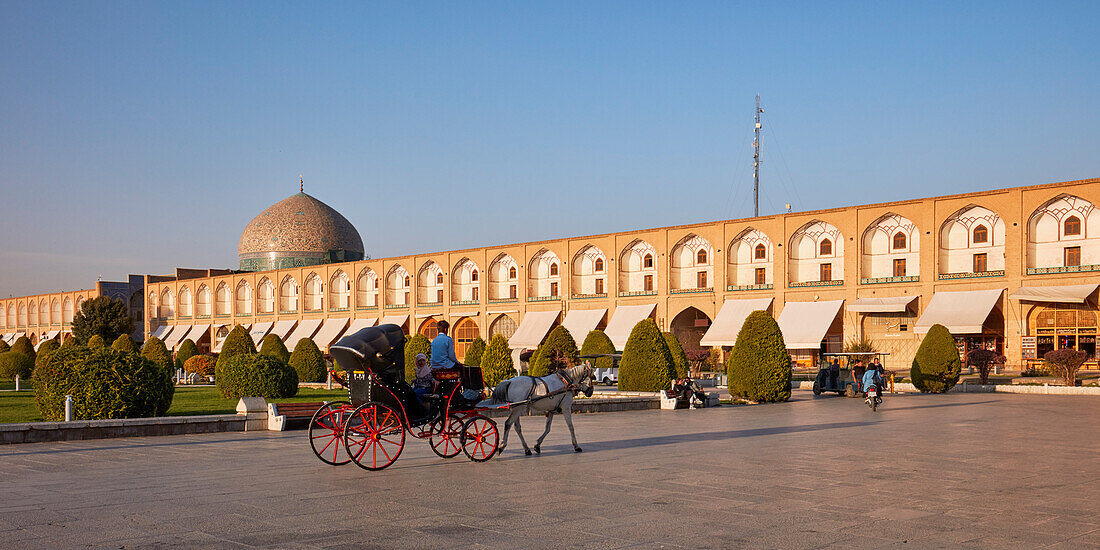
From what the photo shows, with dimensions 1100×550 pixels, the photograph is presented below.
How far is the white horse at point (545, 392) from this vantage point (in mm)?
9367

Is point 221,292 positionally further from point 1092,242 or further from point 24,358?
point 1092,242

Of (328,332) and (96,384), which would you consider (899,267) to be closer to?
(96,384)

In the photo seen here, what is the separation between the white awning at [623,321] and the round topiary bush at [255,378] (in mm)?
22786

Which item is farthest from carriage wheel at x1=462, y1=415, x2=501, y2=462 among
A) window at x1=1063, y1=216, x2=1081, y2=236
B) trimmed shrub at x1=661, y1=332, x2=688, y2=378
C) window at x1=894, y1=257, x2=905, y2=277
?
window at x1=894, y1=257, x2=905, y2=277

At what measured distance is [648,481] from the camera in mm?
7457

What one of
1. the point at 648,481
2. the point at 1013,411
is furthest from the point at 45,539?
the point at 1013,411

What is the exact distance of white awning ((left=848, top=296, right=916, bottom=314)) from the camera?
33906 millimetres

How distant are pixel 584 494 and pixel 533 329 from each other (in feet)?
126

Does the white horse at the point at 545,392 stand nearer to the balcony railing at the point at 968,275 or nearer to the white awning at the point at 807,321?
the white awning at the point at 807,321

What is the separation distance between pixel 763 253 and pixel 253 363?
25029 millimetres

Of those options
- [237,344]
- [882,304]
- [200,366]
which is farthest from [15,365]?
[882,304]

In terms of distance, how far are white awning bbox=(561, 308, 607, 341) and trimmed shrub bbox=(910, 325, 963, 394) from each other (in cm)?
2007

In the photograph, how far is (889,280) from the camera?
34938 millimetres

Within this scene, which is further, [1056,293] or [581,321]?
[581,321]
